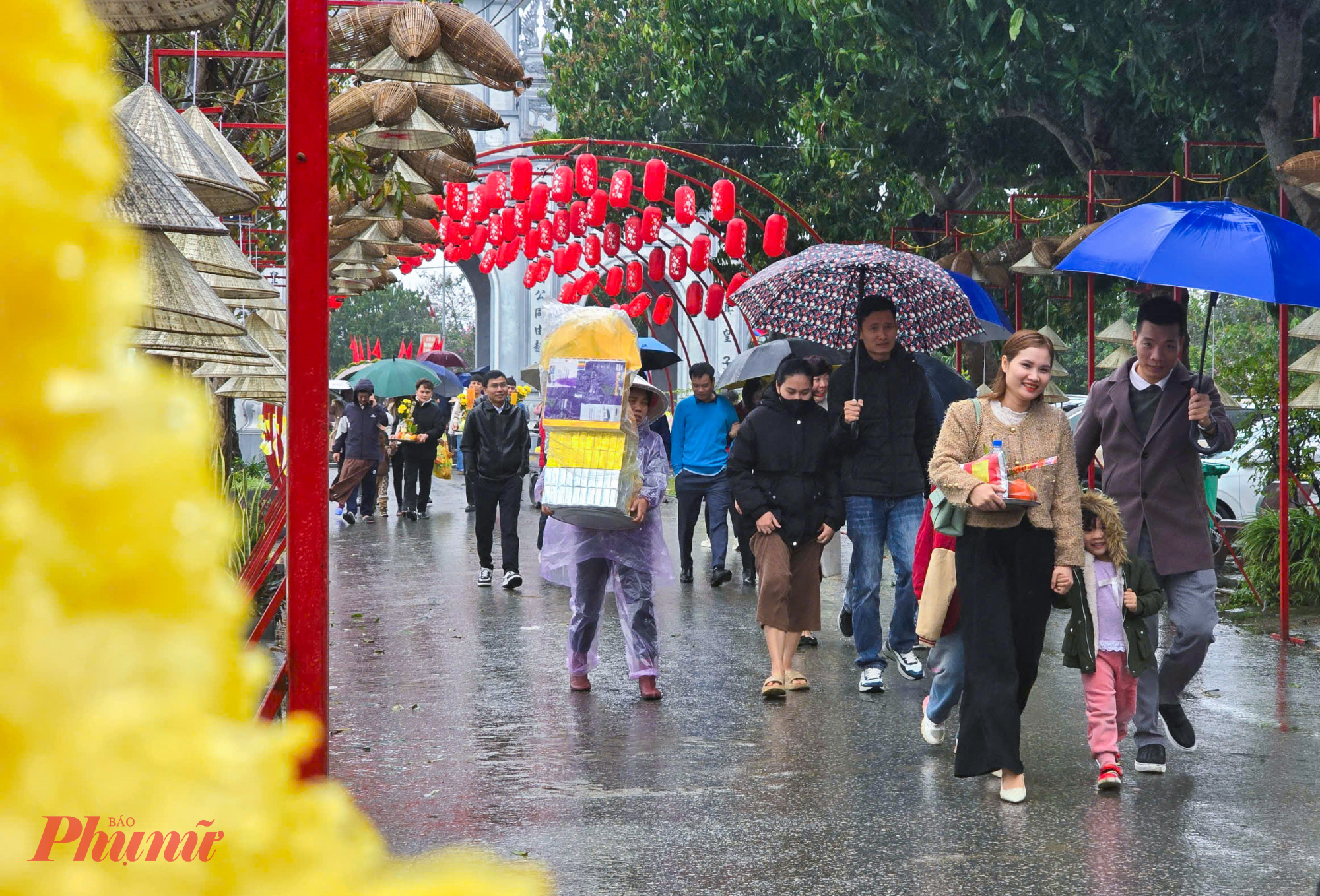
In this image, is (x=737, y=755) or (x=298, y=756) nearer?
(x=298, y=756)

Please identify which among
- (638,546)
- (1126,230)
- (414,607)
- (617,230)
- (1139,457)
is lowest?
(414,607)

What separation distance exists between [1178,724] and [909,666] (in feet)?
6.31

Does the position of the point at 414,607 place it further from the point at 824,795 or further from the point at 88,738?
the point at 88,738

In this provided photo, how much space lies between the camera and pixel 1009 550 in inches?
202

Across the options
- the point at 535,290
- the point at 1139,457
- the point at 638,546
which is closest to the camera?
the point at 1139,457

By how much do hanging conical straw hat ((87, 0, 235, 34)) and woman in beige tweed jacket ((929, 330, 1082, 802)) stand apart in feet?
10.1

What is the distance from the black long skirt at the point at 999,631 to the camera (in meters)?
5.01

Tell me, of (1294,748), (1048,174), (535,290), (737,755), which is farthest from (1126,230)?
(535,290)

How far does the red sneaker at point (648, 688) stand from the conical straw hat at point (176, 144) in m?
3.05

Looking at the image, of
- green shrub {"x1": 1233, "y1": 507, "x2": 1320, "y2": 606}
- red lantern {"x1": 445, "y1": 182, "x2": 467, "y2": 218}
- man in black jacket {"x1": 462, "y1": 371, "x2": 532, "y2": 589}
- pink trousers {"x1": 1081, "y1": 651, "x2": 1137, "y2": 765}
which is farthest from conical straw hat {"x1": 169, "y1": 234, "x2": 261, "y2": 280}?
red lantern {"x1": 445, "y1": 182, "x2": 467, "y2": 218}

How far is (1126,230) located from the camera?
565 centimetres

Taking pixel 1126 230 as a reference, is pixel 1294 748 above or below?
below

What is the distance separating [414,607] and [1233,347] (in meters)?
18.9

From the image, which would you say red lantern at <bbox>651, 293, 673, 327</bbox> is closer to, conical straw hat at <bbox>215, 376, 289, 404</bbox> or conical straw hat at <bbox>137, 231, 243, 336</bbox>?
conical straw hat at <bbox>215, 376, 289, 404</bbox>
